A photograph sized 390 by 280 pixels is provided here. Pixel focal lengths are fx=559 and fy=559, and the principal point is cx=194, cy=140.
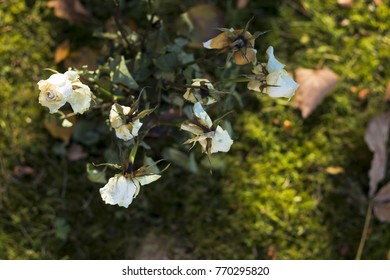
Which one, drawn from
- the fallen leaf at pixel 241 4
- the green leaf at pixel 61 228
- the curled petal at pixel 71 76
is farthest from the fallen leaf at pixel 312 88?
the curled petal at pixel 71 76

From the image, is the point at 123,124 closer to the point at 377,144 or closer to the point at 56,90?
the point at 56,90

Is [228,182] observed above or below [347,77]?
below

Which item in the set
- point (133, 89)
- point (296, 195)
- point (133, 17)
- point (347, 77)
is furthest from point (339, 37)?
point (133, 89)

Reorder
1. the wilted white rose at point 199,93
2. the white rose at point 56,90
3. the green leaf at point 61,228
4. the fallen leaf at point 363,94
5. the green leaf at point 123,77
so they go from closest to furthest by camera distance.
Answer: the white rose at point 56,90 < the wilted white rose at point 199,93 < the green leaf at point 123,77 < the green leaf at point 61,228 < the fallen leaf at point 363,94

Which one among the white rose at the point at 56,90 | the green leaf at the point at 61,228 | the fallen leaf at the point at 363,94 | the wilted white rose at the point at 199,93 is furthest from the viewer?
the fallen leaf at the point at 363,94

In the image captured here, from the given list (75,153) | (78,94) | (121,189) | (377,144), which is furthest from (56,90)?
(377,144)

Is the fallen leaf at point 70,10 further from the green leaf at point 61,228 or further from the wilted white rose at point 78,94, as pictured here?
the wilted white rose at point 78,94

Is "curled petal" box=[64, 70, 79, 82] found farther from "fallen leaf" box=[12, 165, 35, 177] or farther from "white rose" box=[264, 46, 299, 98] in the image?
"fallen leaf" box=[12, 165, 35, 177]

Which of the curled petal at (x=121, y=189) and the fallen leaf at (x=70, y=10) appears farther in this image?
the fallen leaf at (x=70, y=10)

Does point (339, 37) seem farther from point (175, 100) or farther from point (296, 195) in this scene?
point (175, 100)
